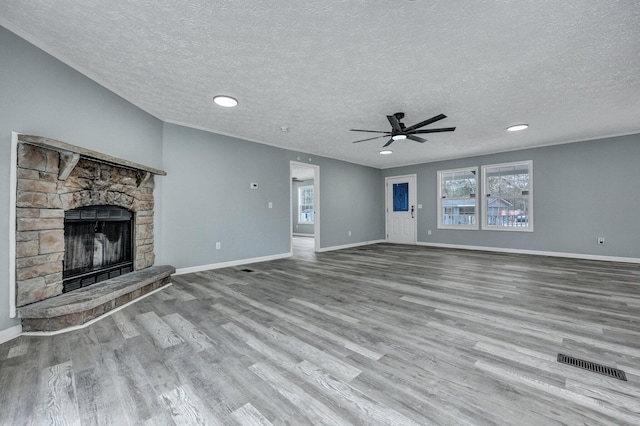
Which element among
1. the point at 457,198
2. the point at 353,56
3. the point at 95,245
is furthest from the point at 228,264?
the point at 457,198

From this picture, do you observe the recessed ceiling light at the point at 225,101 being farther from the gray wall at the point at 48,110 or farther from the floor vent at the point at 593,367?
the floor vent at the point at 593,367

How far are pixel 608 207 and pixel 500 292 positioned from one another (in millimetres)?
4078

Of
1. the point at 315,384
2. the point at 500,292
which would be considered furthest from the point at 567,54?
the point at 315,384

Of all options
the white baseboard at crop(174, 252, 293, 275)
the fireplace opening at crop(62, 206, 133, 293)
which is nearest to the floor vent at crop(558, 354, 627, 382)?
the fireplace opening at crop(62, 206, 133, 293)

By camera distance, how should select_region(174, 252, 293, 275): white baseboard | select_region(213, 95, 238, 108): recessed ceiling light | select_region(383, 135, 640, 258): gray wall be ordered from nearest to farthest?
select_region(213, 95, 238, 108): recessed ceiling light < select_region(174, 252, 293, 275): white baseboard < select_region(383, 135, 640, 258): gray wall

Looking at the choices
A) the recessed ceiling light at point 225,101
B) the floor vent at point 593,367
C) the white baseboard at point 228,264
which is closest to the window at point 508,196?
the white baseboard at point 228,264

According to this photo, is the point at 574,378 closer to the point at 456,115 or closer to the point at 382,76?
the point at 382,76

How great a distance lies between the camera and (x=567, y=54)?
95.9 inches

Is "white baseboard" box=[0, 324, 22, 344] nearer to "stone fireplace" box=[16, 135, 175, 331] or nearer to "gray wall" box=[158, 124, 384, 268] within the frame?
"stone fireplace" box=[16, 135, 175, 331]

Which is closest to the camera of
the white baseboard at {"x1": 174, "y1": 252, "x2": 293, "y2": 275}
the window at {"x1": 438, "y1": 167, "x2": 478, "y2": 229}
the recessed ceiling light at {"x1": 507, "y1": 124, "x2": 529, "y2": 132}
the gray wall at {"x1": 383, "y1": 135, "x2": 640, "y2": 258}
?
the white baseboard at {"x1": 174, "y1": 252, "x2": 293, "y2": 275}

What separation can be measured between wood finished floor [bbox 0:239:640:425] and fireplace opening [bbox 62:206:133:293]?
582 millimetres

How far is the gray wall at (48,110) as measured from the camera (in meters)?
2.12

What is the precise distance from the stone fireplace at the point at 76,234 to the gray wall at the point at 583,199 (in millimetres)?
7311

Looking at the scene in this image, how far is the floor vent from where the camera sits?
162 centimetres
